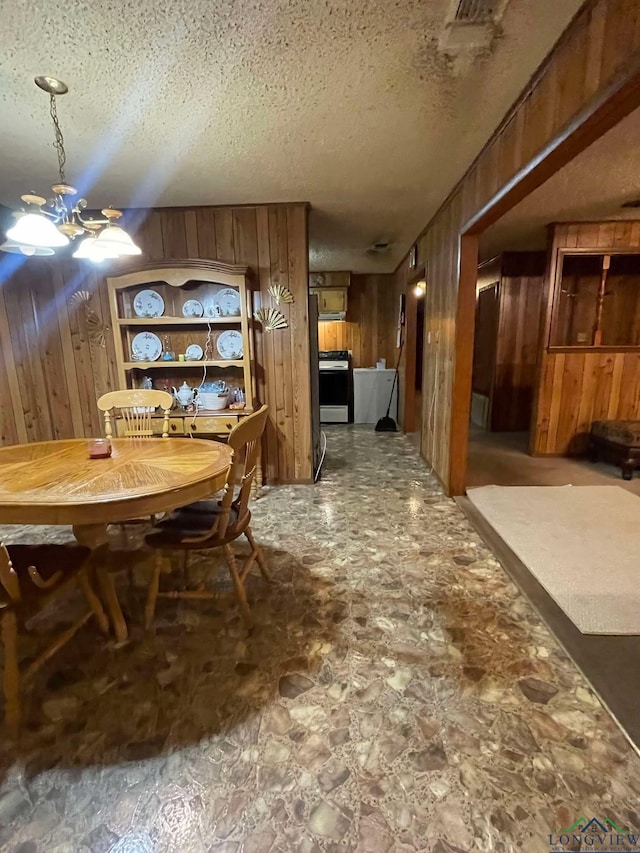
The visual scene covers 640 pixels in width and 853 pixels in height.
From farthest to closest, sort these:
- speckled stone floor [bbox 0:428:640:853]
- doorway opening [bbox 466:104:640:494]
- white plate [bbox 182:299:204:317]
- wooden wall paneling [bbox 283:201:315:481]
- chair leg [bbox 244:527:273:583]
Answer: doorway opening [bbox 466:104:640:494], white plate [bbox 182:299:204:317], wooden wall paneling [bbox 283:201:315:481], chair leg [bbox 244:527:273:583], speckled stone floor [bbox 0:428:640:853]

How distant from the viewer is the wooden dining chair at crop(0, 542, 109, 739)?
134cm

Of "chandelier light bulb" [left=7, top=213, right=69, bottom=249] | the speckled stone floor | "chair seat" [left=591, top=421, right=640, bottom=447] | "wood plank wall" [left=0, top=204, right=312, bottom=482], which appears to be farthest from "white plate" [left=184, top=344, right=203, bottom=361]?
"chair seat" [left=591, top=421, right=640, bottom=447]

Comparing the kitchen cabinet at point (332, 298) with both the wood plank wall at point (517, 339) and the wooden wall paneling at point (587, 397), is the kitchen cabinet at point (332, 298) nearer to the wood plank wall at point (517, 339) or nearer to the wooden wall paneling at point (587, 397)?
the wood plank wall at point (517, 339)

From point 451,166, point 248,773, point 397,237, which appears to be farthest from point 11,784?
point 397,237

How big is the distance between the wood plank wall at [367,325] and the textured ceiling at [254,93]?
144 inches

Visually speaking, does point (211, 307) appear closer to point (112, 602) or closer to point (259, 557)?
point (259, 557)

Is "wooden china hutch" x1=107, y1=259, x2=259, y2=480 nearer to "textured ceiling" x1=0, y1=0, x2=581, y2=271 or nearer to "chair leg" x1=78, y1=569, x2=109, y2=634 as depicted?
"textured ceiling" x1=0, y1=0, x2=581, y2=271

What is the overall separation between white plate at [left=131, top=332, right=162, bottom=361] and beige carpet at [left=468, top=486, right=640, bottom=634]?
2.99m

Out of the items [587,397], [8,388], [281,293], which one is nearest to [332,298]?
[281,293]

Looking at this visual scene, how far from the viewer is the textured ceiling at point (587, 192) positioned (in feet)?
7.82

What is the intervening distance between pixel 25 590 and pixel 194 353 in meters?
2.52

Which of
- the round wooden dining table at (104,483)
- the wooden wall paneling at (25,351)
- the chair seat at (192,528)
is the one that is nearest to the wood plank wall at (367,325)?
the wooden wall paneling at (25,351)

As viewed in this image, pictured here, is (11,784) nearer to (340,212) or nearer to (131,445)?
(131,445)

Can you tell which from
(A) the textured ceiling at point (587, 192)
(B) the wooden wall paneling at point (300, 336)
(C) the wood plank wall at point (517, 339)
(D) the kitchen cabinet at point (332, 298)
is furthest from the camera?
(D) the kitchen cabinet at point (332, 298)
